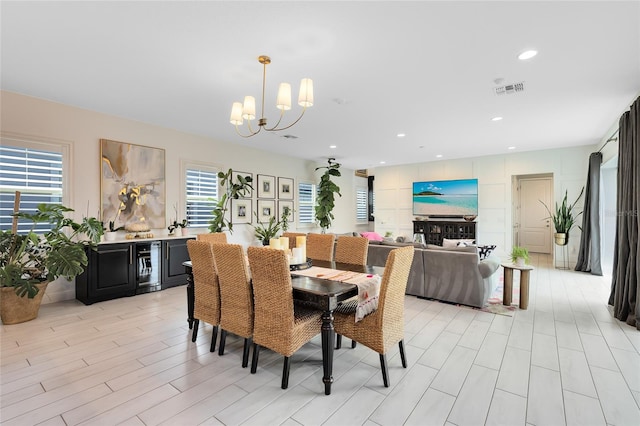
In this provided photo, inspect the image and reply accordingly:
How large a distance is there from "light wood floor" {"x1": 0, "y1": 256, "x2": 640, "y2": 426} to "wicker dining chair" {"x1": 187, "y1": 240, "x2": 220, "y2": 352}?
0.31m

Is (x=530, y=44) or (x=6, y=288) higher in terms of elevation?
(x=530, y=44)


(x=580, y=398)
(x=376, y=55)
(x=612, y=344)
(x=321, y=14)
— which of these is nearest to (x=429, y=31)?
(x=376, y=55)

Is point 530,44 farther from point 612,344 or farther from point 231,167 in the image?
point 231,167

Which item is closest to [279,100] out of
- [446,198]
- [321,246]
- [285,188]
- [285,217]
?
[321,246]

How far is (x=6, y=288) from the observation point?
132 inches

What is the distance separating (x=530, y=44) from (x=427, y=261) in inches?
107

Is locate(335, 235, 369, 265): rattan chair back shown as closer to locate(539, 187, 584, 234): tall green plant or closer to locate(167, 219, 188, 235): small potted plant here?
locate(167, 219, 188, 235): small potted plant

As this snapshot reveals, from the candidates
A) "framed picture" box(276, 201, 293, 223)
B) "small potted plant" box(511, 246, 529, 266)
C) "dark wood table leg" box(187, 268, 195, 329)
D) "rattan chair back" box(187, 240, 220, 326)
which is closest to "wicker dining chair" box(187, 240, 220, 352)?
"rattan chair back" box(187, 240, 220, 326)

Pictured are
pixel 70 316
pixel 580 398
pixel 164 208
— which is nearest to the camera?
pixel 580 398

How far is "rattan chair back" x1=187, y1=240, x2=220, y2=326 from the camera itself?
2.67 meters

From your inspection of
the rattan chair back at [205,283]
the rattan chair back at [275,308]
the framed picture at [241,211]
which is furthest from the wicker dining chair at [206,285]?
the framed picture at [241,211]

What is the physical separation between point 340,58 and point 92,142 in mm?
3849

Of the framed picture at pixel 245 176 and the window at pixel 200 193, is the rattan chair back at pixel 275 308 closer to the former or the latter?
the window at pixel 200 193

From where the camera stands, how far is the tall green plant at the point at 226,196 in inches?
225
